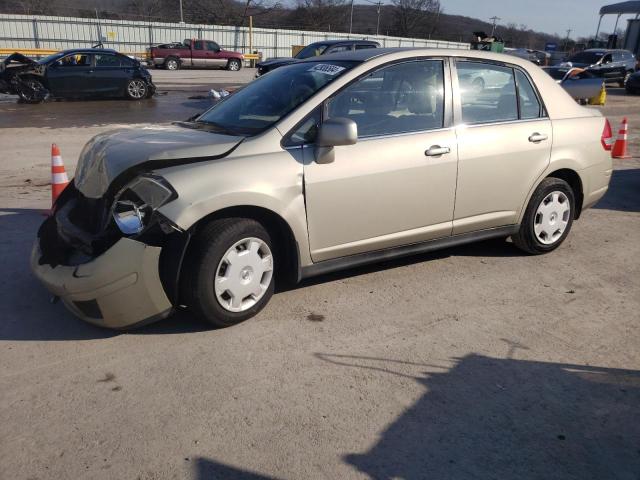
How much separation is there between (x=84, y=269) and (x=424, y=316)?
2.24 m

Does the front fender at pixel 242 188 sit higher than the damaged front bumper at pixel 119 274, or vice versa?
the front fender at pixel 242 188

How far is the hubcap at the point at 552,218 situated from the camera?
16.6 feet

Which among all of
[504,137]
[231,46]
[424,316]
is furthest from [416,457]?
[231,46]

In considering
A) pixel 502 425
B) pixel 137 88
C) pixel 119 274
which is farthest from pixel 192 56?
pixel 502 425

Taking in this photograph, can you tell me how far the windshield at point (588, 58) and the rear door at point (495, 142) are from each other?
24.4 meters

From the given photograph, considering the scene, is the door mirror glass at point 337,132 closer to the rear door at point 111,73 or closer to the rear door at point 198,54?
the rear door at point 111,73

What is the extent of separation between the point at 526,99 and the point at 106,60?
16.2 metres

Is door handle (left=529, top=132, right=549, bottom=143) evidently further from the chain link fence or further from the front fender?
the chain link fence

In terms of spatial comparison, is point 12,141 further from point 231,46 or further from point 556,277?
point 231,46

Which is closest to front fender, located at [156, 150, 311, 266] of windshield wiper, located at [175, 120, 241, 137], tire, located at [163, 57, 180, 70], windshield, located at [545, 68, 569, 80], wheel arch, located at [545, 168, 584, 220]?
windshield wiper, located at [175, 120, 241, 137]

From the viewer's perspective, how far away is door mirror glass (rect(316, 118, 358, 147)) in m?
3.68

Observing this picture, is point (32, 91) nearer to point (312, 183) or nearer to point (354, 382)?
point (312, 183)

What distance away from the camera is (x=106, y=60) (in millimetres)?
17984

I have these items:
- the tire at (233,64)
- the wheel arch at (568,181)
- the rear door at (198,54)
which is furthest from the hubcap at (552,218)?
the tire at (233,64)
